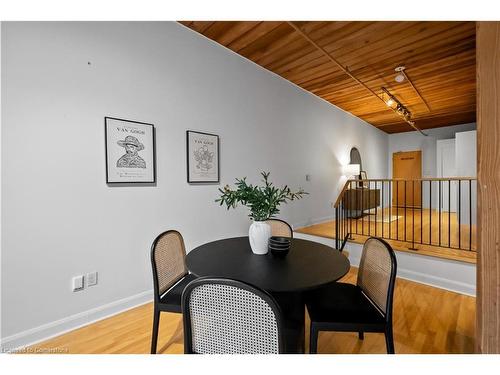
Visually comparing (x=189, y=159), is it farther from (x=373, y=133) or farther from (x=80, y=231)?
(x=373, y=133)

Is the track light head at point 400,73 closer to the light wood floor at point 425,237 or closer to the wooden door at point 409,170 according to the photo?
the light wood floor at point 425,237

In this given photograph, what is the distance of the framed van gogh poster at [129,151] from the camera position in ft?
7.13

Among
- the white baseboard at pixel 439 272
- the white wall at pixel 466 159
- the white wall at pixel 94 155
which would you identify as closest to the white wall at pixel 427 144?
the white wall at pixel 466 159

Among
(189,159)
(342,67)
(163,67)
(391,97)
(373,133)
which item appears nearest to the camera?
(163,67)

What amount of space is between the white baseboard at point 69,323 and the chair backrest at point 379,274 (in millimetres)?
2011

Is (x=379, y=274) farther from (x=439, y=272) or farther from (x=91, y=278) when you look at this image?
(x=91, y=278)

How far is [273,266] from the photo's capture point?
56.6 inches

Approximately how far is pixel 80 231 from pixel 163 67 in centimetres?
178

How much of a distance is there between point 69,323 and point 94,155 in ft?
4.52

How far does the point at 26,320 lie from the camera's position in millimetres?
1776

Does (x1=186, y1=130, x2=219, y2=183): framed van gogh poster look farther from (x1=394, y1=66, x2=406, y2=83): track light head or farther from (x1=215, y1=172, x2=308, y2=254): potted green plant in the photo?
(x1=394, y1=66, x2=406, y2=83): track light head

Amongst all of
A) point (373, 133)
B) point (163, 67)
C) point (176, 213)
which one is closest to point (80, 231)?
point (176, 213)

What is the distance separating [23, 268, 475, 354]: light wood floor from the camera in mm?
1757

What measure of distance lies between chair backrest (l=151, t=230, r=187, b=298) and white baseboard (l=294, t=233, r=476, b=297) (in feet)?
8.88
